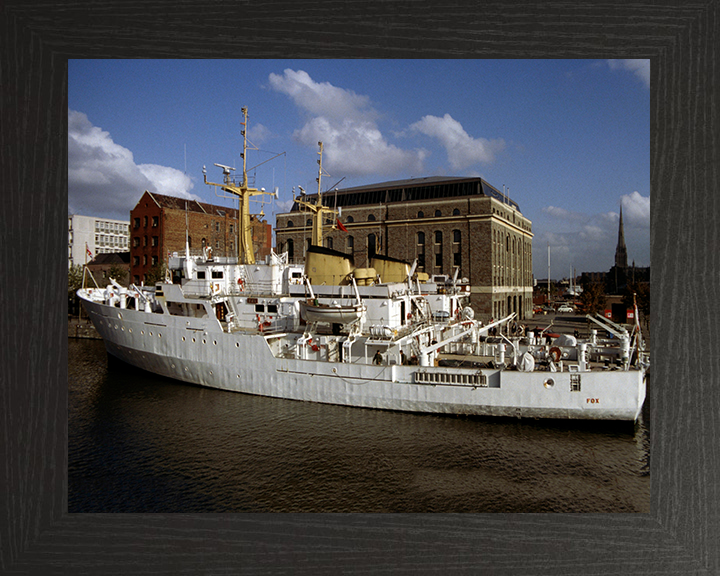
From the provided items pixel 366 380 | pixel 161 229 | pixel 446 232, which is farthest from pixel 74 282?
pixel 366 380

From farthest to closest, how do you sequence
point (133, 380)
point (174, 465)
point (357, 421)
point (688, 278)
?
point (133, 380) → point (357, 421) → point (174, 465) → point (688, 278)

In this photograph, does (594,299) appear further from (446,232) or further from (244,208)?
(244,208)

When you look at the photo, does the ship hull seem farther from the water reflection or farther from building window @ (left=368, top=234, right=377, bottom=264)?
building window @ (left=368, top=234, right=377, bottom=264)

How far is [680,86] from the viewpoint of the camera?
469 cm

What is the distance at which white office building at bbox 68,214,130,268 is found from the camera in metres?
20.0

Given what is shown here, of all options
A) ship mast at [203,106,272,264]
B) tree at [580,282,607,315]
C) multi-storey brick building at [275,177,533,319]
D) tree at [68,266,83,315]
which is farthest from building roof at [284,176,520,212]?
tree at [68,266,83,315]

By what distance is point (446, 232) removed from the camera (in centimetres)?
2202

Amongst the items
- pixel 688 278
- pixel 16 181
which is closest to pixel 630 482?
pixel 688 278

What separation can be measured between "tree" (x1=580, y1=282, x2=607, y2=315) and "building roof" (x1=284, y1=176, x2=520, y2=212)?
684 centimetres

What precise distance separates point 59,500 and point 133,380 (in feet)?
34.9

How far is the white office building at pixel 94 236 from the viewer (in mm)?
20000

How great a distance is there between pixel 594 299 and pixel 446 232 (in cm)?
799

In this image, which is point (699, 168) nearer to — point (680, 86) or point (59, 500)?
point (680, 86)

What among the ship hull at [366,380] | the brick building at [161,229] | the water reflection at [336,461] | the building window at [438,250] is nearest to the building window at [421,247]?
the building window at [438,250]
